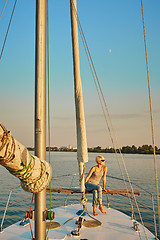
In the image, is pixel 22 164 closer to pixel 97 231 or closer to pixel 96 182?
pixel 97 231

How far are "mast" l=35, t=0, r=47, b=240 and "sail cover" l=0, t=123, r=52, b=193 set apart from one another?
37.7 inches

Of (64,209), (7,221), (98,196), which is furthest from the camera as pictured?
(7,221)

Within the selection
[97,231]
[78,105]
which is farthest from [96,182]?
[78,105]

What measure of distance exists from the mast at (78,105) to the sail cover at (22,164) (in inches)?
97.5

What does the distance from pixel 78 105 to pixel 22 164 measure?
356 centimetres

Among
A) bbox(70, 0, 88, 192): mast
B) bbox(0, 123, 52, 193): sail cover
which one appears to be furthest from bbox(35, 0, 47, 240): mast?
bbox(70, 0, 88, 192): mast

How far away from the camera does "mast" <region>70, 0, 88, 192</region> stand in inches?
211

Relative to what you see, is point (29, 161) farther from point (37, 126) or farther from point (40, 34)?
point (40, 34)

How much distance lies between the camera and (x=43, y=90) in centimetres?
398

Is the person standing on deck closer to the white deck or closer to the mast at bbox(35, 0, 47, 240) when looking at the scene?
the white deck

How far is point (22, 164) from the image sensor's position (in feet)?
7.47

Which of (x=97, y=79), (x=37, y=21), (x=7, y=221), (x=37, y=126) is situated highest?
(x=37, y=21)

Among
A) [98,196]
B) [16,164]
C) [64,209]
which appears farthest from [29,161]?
[64,209]

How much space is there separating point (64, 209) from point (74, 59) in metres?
4.93
